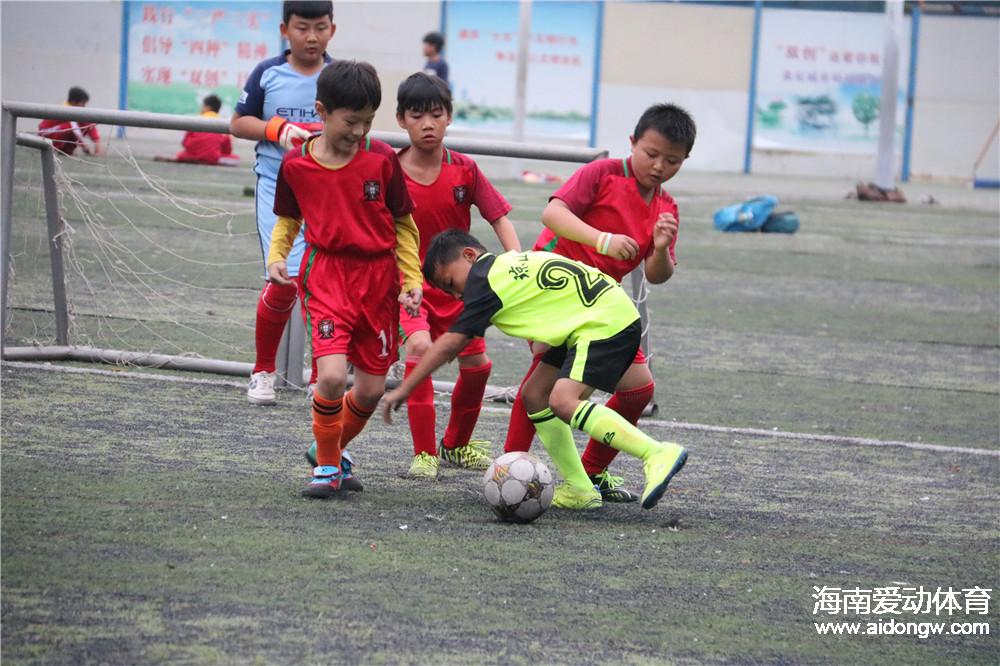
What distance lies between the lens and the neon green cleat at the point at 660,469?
4.46 metres

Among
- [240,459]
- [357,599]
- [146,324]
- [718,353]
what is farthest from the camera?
[718,353]

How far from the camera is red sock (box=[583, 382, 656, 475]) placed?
5.14 meters

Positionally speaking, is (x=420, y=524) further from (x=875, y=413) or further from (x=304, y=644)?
(x=875, y=413)

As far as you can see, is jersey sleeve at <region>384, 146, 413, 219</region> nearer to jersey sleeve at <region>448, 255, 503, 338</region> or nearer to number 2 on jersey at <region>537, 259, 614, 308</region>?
jersey sleeve at <region>448, 255, 503, 338</region>

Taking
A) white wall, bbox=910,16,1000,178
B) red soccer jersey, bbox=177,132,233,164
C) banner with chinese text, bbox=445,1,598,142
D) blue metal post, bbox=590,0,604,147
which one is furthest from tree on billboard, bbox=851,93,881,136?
→ red soccer jersey, bbox=177,132,233,164

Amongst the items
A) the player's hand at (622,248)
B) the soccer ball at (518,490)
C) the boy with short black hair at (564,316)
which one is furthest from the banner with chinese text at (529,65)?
the soccer ball at (518,490)

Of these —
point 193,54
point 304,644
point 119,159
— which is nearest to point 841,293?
point 119,159

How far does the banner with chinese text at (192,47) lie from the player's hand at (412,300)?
24.5m

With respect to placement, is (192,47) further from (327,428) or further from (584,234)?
(327,428)

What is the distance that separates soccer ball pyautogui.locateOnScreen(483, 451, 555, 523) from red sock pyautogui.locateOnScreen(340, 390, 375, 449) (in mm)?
552

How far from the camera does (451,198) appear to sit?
5.36 meters

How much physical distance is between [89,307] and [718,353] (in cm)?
387

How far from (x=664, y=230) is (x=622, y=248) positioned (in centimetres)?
19

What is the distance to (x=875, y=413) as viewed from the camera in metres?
7.21
